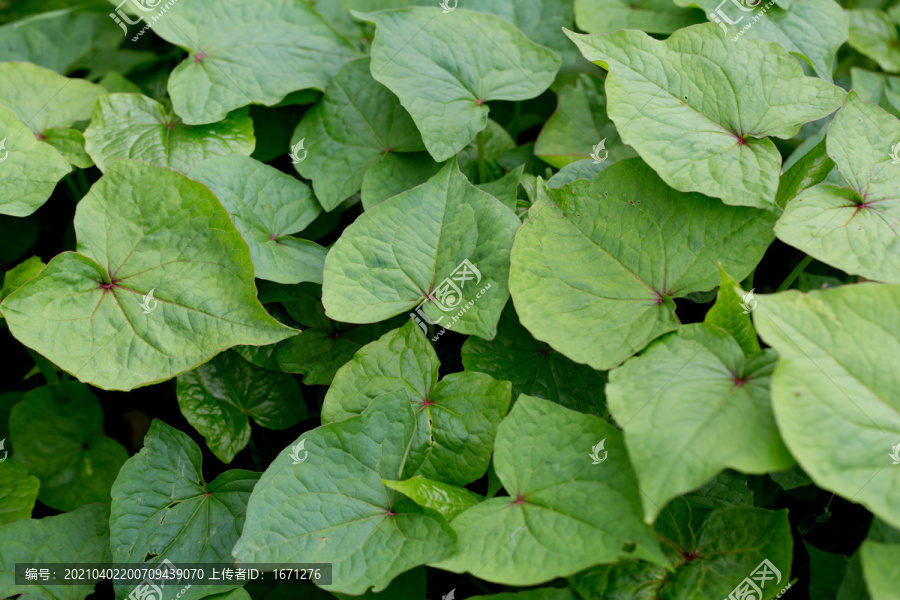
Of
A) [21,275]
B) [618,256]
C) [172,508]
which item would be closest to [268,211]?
[21,275]

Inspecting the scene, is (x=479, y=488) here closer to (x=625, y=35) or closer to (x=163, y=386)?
(x=163, y=386)

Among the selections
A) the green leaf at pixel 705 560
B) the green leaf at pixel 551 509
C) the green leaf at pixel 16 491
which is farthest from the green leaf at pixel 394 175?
the green leaf at pixel 16 491

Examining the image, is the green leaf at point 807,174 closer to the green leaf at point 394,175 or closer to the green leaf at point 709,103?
the green leaf at point 709,103

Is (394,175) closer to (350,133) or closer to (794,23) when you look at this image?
(350,133)

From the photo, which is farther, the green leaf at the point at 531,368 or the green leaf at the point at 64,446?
the green leaf at the point at 64,446

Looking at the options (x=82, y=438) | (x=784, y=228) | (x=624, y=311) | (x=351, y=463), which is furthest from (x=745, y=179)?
(x=82, y=438)

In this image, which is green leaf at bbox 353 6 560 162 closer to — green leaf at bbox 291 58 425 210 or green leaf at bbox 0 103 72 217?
green leaf at bbox 291 58 425 210
